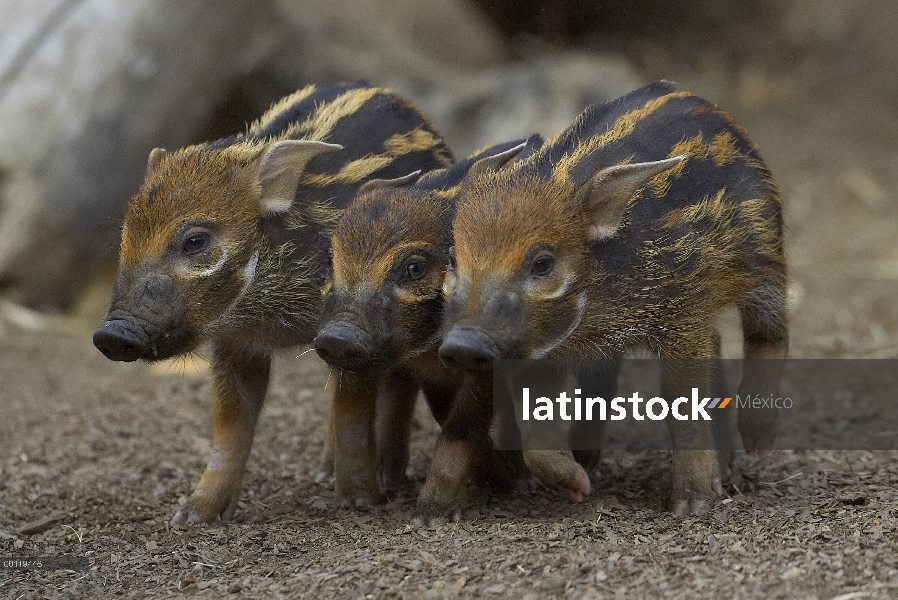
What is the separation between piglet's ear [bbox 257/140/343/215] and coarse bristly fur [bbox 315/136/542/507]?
1.21 feet

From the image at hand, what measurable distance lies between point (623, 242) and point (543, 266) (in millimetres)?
419

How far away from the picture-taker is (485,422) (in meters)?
5.13

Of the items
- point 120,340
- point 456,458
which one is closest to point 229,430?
point 120,340

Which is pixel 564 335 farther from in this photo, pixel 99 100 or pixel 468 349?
pixel 99 100

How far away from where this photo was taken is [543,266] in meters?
4.79

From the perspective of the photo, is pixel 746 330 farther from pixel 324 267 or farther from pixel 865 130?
pixel 865 130

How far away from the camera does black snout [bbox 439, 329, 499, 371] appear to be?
14.4ft

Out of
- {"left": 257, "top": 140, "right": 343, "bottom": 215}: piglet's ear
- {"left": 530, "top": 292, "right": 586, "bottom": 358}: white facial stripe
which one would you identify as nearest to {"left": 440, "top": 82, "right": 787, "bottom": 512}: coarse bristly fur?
{"left": 530, "top": 292, "right": 586, "bottom": 358}: white facial stripe

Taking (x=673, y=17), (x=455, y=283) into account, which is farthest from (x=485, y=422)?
(x=673, y=17)

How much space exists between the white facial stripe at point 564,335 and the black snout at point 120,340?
1.74m

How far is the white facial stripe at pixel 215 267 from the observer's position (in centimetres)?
516

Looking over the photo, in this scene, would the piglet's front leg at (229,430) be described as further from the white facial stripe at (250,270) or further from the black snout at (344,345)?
the black snout at (344,345)

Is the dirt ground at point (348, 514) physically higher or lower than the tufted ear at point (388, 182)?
lower

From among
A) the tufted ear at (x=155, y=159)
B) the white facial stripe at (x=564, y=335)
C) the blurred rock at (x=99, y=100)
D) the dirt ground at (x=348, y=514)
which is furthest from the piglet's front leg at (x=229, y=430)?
the blurred rock at (x=99, y=100)
